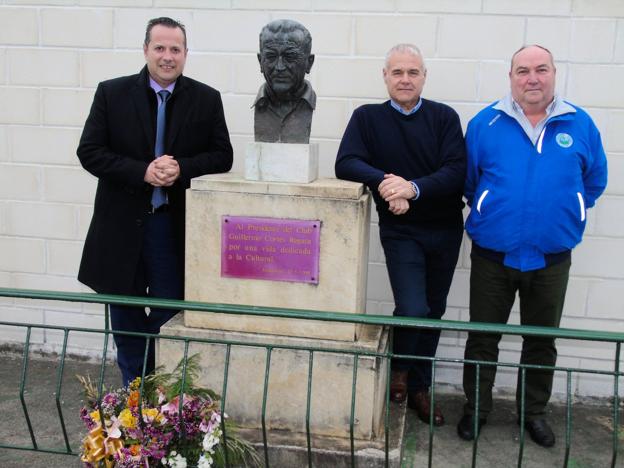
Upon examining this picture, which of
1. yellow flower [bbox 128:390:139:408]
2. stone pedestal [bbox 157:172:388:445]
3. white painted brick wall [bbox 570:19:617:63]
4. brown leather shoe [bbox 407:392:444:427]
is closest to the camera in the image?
yellow flower [bbox 128:390:139:408]

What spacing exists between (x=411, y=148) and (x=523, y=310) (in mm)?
915

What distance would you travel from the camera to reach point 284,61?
2.67 m

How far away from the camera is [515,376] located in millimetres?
3756

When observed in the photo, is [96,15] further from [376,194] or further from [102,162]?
[376,194]

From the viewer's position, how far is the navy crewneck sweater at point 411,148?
294 cm

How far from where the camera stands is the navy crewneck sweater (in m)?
2.94

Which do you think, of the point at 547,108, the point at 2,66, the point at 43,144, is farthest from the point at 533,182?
the point at 2,66

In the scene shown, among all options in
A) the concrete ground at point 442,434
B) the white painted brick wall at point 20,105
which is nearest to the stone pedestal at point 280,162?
the concrete ground at point 442,434

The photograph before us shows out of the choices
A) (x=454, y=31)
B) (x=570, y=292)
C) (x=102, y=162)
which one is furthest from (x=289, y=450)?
(x=454, y=31)

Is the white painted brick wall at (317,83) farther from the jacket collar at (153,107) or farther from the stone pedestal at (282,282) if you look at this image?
the stone pedestal at (282,282)

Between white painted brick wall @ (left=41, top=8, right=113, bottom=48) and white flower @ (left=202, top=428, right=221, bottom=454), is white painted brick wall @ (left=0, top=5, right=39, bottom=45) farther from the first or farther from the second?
white flower @ (left=202, top=428, right=221, bottom=454)

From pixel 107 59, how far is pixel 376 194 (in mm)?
1888

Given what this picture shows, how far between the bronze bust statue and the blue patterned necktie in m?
0.49

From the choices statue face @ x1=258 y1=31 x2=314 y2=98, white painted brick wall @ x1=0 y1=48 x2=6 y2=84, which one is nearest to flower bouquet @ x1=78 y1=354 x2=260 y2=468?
statue face @ x1=258 y1=31 x2=314 y2=98
